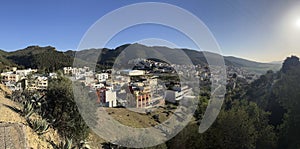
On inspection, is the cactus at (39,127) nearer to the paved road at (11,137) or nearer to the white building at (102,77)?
the paved road at (11,137)

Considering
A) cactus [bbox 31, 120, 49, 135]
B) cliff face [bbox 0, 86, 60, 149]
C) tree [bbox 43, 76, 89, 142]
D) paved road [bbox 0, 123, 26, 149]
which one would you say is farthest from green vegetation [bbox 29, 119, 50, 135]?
tree [bbox 43, 76, 89, 142]

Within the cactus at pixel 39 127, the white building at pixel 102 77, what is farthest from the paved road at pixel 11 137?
the white building at pixel 102 77

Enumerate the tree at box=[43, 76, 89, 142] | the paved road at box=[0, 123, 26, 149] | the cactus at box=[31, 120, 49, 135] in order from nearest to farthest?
Result: 1. the paved road at box=[0, 123, 26, 149]
2. the cactus at box=[31, 120, 49, 135]
3. the tree at box=[43, 76, 89, 142]

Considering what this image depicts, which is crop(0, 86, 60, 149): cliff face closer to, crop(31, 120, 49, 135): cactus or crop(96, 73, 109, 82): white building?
crop(31, 120, 49, 135): cactus

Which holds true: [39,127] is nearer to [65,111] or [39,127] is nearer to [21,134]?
[21,134]

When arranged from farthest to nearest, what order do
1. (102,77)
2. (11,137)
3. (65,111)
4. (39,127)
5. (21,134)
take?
(102,77), (65,111), (39,127), (21,134), (11,137)

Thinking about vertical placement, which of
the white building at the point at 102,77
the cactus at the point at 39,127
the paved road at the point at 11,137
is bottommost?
the white building at the point at 102,77

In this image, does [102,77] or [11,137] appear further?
[102,77]

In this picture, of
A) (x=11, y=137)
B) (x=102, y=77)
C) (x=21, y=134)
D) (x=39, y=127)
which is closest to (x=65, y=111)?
(x=39, y=127)

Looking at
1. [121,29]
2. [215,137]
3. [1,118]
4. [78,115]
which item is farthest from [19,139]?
[215,137]
